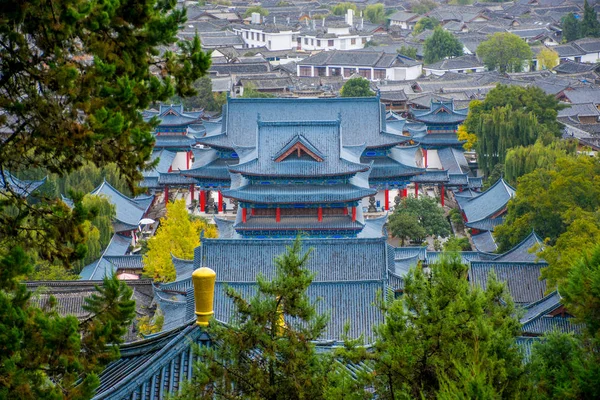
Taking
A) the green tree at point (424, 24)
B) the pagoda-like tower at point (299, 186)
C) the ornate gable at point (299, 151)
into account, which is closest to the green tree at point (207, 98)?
the pagoda-like tower at point (299, 186)

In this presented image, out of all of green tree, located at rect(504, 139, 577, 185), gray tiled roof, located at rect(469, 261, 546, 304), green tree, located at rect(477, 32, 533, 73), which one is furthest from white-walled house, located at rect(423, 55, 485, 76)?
gray tiled roof, located at rect(469, 261, 546, 304)

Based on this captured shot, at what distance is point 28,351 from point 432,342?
4549mm

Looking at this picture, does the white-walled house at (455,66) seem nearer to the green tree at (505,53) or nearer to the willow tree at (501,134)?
the green tree at (505,53)

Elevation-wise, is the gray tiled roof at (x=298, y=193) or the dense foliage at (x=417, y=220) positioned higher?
the gray tiled roof at (x=298, y=193)

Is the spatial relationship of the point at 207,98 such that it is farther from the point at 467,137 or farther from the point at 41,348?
the point at 41,348

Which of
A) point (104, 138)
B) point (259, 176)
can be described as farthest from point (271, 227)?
point (104, 138)

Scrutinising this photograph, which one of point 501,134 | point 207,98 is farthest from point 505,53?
point 501,134

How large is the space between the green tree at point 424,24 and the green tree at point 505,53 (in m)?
22.6

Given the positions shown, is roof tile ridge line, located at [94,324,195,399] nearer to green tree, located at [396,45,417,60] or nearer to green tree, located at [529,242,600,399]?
green tree, located at [529,242,600,399]

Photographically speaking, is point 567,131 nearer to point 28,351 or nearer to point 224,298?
point 224,298

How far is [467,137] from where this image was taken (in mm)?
50312

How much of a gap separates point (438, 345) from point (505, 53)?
242ft

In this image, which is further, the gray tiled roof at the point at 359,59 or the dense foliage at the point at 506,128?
the gray tiled roof at the point at 359,59

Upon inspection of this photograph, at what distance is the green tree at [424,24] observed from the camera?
342ft
